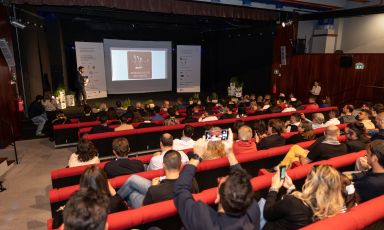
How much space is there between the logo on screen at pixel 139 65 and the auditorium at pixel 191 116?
50 mm

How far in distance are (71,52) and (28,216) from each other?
8.38 metres

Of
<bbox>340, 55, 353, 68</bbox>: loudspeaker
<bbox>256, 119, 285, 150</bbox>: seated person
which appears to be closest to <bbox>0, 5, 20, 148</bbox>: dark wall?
<bbox>256, 119, 285, 150</bbox>: seated person

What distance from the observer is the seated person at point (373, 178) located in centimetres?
246

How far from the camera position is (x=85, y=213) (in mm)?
1446

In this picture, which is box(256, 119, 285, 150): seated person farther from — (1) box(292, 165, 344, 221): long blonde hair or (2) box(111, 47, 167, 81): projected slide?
(2) box(111, 47, 167, 81): projected slide

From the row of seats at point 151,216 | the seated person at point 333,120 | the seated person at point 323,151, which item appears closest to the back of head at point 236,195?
the row of seats at point 151,216

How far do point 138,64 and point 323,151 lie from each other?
9.94m

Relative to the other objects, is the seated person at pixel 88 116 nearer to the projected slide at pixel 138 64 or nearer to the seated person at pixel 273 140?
the seated person at pixel 273 140

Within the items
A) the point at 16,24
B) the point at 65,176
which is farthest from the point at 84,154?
the point at 16,24

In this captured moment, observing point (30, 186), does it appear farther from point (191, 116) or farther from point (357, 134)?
point (357, 134)

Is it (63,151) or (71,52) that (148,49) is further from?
(63,151)

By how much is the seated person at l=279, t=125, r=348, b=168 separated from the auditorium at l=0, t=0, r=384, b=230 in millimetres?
17

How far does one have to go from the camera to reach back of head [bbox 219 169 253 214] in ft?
5.24

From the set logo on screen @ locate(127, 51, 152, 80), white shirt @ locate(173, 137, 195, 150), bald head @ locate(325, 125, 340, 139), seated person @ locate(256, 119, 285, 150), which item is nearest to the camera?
bald head @ locate(325, 125, 340, 139)
